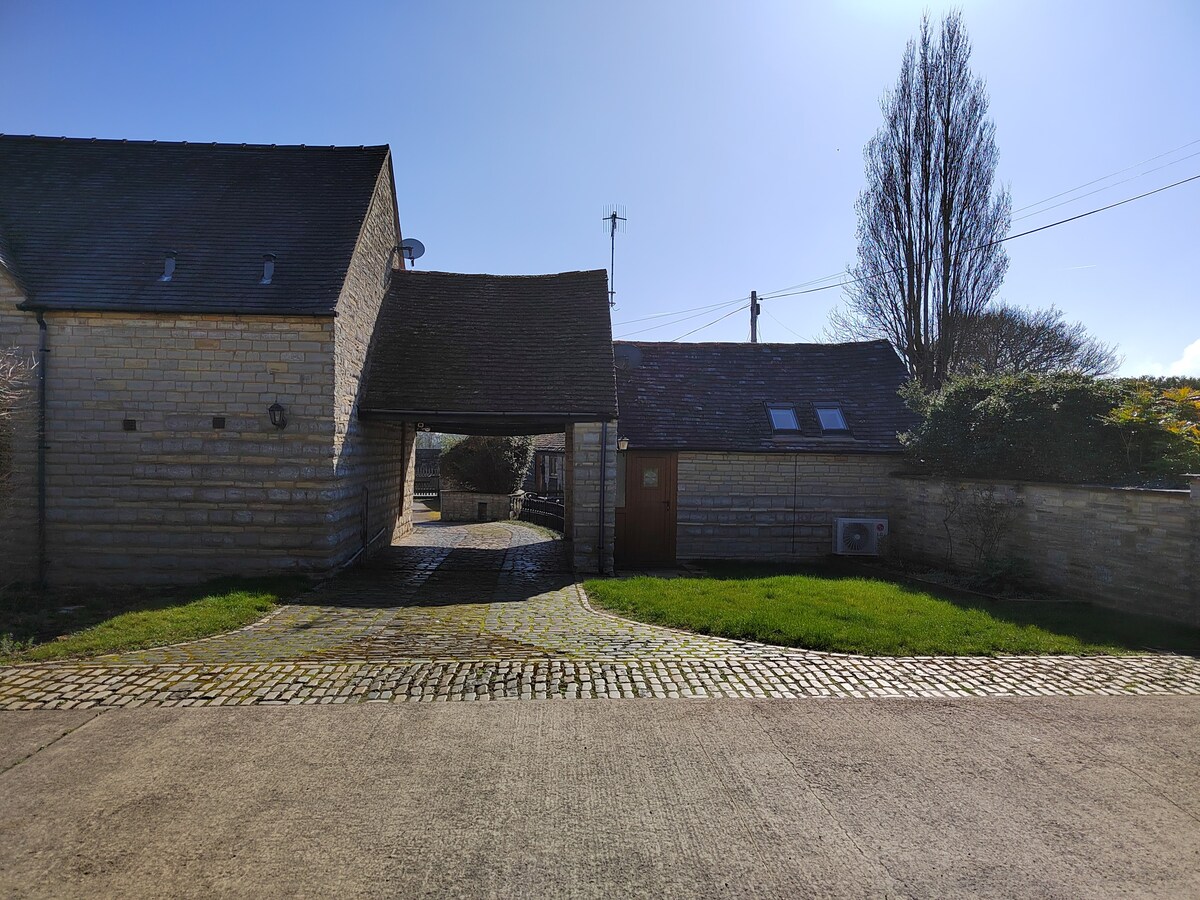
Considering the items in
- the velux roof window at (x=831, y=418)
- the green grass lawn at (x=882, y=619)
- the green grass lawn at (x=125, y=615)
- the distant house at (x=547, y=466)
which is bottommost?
the green grass lawn at (x=882, y=619)

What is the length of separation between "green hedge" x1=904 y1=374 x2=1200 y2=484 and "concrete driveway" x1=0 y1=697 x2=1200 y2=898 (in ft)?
17.5

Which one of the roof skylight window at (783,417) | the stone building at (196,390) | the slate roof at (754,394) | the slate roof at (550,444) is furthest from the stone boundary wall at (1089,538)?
the slate roof at (550,444)

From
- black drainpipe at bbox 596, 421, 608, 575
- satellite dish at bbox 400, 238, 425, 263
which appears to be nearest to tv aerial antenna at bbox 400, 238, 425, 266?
satellite dish at bbox 400, 238, 425, 263

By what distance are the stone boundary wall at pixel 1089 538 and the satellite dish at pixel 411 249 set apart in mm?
12752

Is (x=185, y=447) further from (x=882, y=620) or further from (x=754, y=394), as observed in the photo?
(x=754, y=394)

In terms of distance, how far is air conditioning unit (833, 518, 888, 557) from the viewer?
1334cm

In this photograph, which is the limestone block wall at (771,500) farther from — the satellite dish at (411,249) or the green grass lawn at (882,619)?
the satellite dish at (411,249)

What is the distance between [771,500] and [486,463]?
428 inches

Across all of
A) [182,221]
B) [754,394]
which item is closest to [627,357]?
[754,394]

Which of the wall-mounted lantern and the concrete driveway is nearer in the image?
the concrete driveway

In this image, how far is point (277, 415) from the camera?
33.2ft

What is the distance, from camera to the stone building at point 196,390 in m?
10.1

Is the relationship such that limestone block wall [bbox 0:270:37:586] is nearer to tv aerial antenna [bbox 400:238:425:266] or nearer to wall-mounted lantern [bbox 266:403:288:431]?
wall-mounted lantern [bbox 266:403:288:431]

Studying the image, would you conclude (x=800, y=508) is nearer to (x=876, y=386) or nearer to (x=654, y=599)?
(x=876, y=386)
